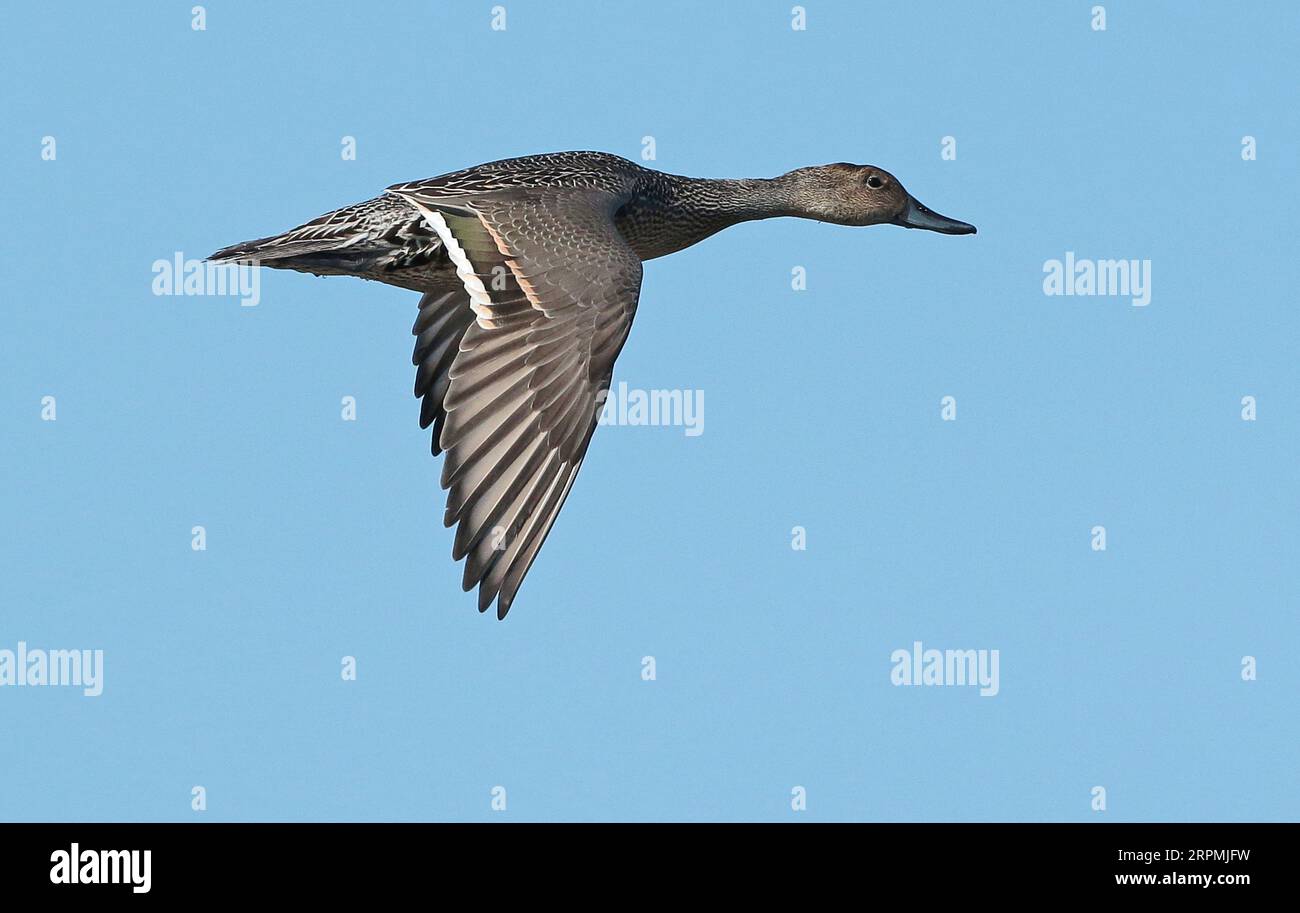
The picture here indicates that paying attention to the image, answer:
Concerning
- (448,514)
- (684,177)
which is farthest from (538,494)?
(684,177)

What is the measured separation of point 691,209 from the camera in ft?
49.5

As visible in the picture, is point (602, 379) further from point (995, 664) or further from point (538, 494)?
point (995, 664)

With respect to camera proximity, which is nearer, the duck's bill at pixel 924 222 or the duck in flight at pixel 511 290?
the duck in flight at pixel 511 290

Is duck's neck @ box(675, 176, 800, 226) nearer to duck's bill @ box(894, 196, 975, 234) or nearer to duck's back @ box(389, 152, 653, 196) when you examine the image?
duck's back @ box(389, 152, 653, 196)

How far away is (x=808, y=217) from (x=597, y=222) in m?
3.71

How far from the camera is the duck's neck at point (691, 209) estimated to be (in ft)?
48.0

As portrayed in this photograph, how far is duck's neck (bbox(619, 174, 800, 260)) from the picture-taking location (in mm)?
14641

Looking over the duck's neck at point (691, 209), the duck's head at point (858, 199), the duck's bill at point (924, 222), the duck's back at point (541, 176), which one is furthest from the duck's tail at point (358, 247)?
the duck's bill at point (924, 222)

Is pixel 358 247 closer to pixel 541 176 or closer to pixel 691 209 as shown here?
pixel 541 176

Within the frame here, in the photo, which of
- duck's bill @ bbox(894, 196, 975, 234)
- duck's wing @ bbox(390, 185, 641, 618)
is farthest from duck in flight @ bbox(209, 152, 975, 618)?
duck's bill @ bbox(894, 196, 975, 234)

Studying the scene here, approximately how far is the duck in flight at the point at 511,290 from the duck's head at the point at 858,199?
1025 millimetres

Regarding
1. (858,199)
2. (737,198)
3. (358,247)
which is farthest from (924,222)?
(358,247)

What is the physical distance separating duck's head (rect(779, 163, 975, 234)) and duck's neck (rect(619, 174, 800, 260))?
20 cm

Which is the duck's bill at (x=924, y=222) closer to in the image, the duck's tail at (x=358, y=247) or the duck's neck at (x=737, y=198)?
the duck's neck at (x=737, y=198)
